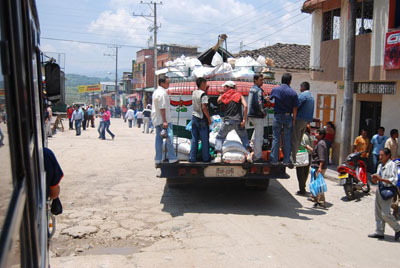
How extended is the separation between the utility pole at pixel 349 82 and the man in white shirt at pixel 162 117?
6.58 meters

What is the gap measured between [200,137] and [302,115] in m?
1.93

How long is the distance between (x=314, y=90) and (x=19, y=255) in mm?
18167

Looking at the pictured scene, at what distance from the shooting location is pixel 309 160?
9.29 m

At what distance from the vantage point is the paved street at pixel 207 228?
5.20 metres

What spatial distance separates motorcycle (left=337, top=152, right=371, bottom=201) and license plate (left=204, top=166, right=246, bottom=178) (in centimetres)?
284

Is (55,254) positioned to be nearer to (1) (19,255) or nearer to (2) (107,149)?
(1) (19,255)

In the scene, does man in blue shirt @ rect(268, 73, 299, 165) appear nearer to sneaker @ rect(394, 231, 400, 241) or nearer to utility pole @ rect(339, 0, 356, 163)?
sneaker @ rect(394, 231, 400, 241)

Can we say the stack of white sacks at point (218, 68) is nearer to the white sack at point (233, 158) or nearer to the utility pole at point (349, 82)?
the white sack at point (233, 158)

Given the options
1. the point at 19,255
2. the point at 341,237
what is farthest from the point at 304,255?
the point at 19,255

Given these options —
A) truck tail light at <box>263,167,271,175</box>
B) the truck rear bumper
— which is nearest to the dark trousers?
the truck rear bumper

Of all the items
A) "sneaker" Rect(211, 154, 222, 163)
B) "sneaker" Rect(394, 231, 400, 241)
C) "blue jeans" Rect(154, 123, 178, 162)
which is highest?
"blue jeans" Rect(154, 123, 178, 162)

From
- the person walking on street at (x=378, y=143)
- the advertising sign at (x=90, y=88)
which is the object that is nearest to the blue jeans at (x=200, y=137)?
the person walking on street at (x=378, y=143)

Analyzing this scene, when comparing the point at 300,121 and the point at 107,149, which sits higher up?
the point at 300,121

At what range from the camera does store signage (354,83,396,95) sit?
11969 millimetres
